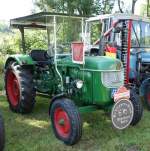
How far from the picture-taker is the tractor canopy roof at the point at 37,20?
5.61 meters

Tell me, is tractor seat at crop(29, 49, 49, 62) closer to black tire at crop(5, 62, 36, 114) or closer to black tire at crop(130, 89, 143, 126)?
black tire at crop(5, 62, 36, 114)

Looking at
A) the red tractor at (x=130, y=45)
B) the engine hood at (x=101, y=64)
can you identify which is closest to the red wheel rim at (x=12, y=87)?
the red tractor at (x=130, y=45)

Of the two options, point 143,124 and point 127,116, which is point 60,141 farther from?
point 143,124

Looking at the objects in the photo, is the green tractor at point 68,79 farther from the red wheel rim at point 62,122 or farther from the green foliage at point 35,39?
the green foliage at point 35,39

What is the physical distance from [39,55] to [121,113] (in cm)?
224

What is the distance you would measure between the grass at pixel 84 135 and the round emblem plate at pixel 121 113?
27cm

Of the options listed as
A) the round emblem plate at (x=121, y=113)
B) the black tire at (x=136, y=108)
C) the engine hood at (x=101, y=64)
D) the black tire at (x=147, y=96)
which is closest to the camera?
the round emblem plate at (x=121, y=113)

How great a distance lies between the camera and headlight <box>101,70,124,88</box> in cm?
509

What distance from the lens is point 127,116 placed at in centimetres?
512

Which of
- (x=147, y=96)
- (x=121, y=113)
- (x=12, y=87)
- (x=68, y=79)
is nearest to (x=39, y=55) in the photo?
(x=12, y=87)

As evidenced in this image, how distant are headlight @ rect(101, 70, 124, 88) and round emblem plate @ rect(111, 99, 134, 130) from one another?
0.94ft

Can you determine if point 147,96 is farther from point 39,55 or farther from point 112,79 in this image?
point 39,55

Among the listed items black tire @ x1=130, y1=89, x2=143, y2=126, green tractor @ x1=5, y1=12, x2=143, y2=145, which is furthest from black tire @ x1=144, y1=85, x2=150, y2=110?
black tire @ x1=130, y1=89, x2=143, y2=126

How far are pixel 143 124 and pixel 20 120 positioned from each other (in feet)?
7.31
